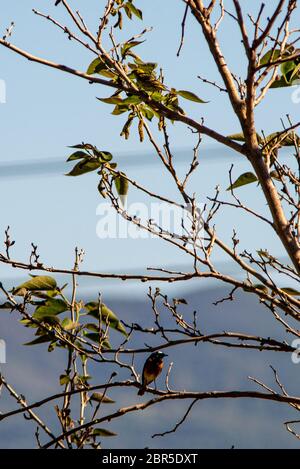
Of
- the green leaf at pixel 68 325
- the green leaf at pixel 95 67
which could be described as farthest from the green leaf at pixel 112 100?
the green leaf at pixel 68 325

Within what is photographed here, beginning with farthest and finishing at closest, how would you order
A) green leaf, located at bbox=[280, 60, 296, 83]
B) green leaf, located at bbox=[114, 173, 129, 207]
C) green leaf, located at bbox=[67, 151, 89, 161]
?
green leaf, located at bbox=[114, 173, 129, 207] < green leaf, located at bbox=[67, 151, 89, 161] < green leaf, located at bbox=[280, 60, 296, 83]

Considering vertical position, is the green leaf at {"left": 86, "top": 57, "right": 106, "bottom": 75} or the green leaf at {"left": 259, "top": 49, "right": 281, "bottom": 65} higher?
the green leaf at {"left": 86, "top": 57, "right": 106, "bottom": 75}

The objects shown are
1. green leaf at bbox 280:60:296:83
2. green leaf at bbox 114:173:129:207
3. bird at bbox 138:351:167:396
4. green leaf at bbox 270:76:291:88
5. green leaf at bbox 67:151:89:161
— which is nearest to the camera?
green leaf at bbox 280:60:296:83

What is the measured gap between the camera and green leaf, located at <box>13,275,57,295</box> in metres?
2.02

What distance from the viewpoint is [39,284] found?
2.04 m

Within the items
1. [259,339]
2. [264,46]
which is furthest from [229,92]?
[259,339]

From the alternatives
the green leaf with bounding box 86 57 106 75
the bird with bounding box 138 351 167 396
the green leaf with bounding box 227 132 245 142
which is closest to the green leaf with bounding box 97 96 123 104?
the green leaf with bounding box 86 57 106 75

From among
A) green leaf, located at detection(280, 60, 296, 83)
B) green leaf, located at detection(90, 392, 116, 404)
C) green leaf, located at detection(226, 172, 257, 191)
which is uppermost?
green leaf, located at detection(280, 60, 296, 83)

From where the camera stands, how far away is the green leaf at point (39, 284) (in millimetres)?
2021

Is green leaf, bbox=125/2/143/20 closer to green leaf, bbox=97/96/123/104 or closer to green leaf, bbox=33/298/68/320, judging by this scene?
green leaf, bbox=97/96/123/104

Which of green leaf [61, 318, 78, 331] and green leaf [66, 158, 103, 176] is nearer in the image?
green leaf [61, 318, 78, 331]
